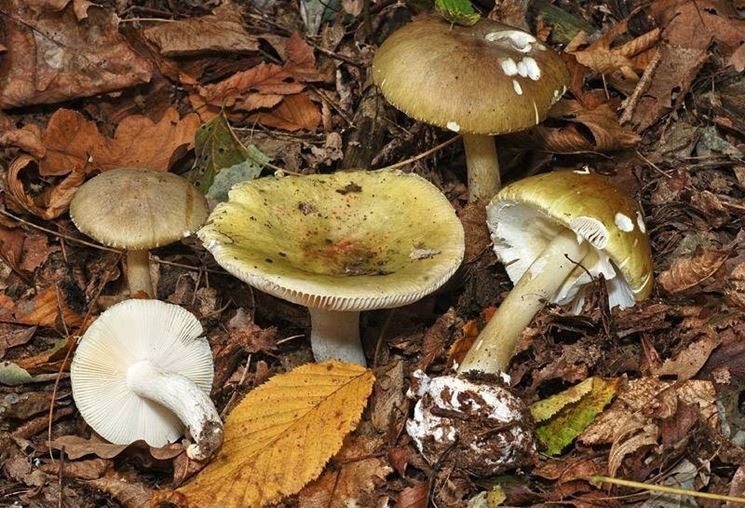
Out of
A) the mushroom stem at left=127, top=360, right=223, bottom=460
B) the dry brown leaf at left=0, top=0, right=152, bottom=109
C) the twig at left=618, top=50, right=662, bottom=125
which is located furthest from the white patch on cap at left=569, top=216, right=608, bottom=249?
the dry brown leaf at left=0, top=0, right=152, bottom=109

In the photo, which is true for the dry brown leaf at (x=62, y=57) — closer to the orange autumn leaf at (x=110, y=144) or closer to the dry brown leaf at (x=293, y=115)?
the orange autumn leaf at (x=110, y=144)

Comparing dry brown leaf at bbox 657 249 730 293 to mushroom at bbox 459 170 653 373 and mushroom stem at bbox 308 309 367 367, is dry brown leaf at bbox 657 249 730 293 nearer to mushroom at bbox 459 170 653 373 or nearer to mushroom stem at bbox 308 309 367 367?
mushroom at bbox 459 170 653 373

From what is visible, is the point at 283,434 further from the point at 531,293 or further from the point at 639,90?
the point at 639,90

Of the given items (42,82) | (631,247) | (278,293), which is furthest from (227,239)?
(42,82)

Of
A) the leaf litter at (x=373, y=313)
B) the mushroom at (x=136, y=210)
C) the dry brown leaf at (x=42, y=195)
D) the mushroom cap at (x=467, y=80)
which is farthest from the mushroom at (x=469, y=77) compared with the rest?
the dry brown leaf at (x=42, y=195)

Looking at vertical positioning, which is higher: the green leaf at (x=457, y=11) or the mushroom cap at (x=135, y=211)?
the green leaf at (x=457, y=11)

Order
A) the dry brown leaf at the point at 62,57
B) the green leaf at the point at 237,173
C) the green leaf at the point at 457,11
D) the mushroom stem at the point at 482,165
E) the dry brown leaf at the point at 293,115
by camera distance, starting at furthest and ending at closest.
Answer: the dry brown leaf at the point at 293,115
the dry brown leaf at the point at 62,57
the green leaf at the point at 237,173
the mushroom stem at the point at 482,165
the green leaf at the point at 457,11

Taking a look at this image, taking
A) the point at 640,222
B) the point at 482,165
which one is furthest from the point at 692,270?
the point at 482,165
